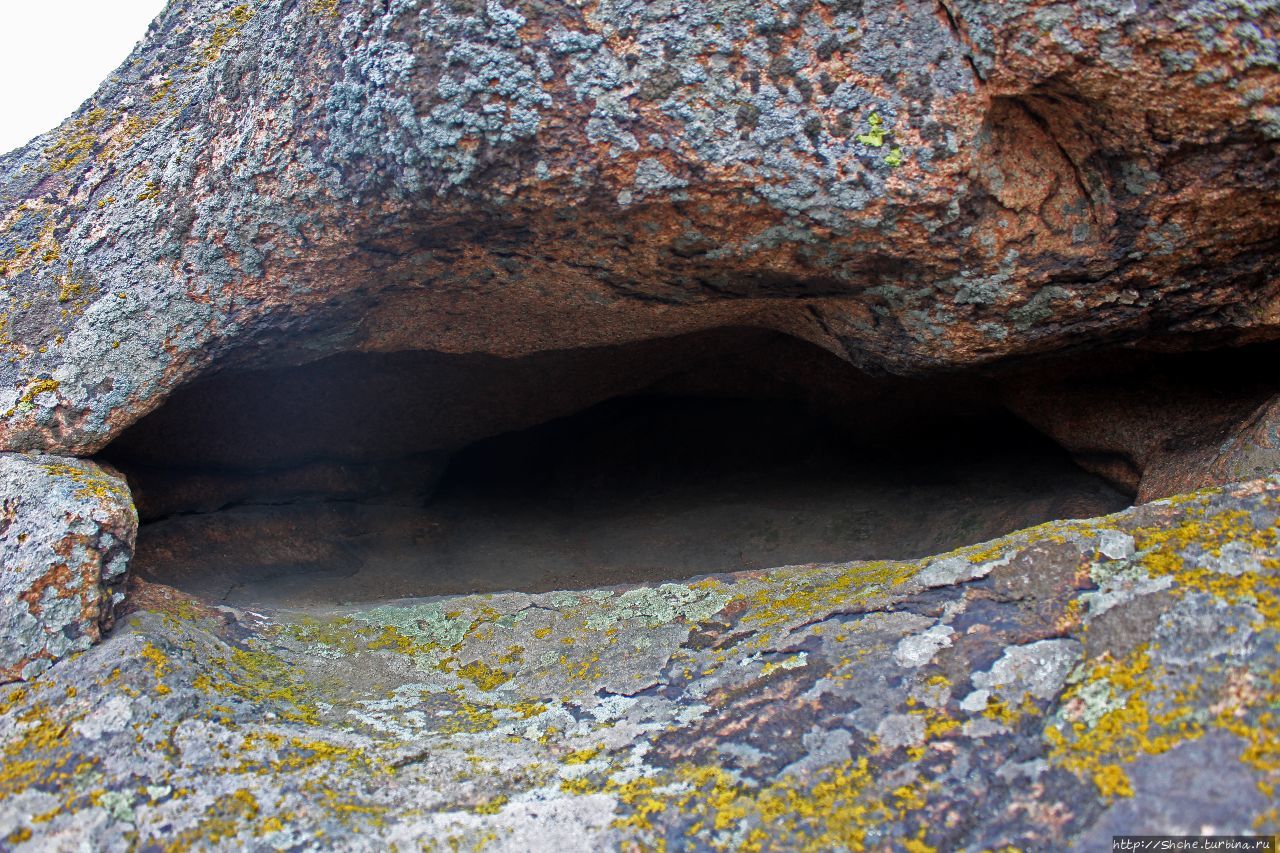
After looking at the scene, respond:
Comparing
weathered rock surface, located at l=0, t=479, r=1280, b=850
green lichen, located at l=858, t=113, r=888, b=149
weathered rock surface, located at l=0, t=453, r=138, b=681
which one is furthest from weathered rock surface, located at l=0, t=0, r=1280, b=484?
weathered rock surface, located at l=0, t=479, r=1280, b=850

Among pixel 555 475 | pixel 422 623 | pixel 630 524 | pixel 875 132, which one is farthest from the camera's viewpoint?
pixel 555 475

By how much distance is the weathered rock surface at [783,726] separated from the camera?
161 centimetres

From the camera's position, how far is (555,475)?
4.62 metres

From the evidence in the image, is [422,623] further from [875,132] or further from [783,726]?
[875,132]

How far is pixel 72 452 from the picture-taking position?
257cm

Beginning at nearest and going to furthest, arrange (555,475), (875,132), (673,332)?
(875,132), (673,332), (555,475)

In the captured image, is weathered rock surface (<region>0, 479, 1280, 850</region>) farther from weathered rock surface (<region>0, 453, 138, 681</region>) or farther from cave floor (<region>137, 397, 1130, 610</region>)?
cave floor (<region>137, 397, 1130, 610</region>)

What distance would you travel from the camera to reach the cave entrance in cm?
351

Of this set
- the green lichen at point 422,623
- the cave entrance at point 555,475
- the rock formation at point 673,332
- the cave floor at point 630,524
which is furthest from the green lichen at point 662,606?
the cave entrance at point 555,475

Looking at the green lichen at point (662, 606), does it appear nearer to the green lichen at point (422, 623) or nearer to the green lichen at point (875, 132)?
the green lichen at point (422, 623)

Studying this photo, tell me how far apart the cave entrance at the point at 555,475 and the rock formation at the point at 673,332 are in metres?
0.69

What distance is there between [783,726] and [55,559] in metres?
1.69

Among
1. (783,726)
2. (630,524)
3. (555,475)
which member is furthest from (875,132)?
(555,475)

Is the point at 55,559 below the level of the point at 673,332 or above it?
below
